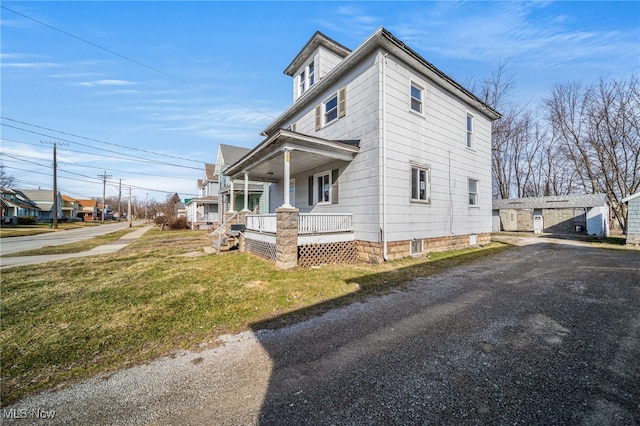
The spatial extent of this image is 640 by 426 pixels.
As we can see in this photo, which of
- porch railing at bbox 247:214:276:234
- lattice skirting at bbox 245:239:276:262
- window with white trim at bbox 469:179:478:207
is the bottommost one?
lattice skirting at bbox 245:239:276:262

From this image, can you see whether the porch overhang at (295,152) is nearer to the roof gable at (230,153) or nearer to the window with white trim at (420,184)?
the window with white trim at (420,184)

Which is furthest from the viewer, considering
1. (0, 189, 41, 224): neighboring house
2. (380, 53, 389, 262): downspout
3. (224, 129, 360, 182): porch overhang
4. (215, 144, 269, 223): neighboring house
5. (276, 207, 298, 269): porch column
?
(0, 189, 41, 224): neighboring house

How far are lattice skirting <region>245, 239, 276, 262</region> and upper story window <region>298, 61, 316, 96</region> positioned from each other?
29.5 ft

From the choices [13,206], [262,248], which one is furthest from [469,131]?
[13,206]

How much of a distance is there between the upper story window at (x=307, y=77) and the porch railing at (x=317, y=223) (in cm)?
819

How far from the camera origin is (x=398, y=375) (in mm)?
2635

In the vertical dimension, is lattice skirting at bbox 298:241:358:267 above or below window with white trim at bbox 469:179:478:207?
below

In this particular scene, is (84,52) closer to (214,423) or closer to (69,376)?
(69,376)

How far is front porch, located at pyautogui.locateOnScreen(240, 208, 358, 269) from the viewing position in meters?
7.74

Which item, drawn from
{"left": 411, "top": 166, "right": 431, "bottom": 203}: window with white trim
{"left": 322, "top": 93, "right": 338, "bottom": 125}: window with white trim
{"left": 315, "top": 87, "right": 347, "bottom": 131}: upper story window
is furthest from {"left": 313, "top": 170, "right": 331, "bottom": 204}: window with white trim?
{"left": 411, "top": 166, "right": 431, "bottom": 203}: window with white trim

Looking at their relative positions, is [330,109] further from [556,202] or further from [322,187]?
[556,202]

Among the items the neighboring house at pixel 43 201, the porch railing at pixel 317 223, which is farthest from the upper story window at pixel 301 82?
the neighboring house at pixel 43 201

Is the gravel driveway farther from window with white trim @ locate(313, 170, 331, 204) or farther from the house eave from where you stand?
the house eave

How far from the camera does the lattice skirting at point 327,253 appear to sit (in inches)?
323
